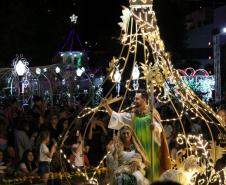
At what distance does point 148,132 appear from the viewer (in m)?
7.14

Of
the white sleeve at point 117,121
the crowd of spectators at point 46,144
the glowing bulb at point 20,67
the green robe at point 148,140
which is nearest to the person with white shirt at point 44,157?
the crowd of spectators at point 46,144

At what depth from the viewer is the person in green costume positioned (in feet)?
23.3

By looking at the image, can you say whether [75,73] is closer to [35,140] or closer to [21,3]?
[21,3]

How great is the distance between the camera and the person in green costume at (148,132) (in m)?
7.10

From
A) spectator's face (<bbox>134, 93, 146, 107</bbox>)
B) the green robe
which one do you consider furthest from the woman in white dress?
spectator's face (<bbox>134, 93, 146, 107</bbox>)

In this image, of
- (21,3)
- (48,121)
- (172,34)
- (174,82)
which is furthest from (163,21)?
(174,82)

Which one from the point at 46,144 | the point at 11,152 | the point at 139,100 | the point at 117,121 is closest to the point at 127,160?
the point at 117,121

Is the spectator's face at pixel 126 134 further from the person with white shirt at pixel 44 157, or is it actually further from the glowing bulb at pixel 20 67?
the glowing bulb at pixel 20 67

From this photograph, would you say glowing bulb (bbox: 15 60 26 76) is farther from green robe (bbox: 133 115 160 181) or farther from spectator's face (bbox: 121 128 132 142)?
spectator's face (bbox: 121 128 132 142)

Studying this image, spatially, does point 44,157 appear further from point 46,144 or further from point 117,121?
point 117,121

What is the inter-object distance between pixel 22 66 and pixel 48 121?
32.8ft

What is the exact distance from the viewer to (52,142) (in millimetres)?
10961

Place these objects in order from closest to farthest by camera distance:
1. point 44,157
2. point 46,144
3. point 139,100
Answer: point 139,100
point 44,157
point 46,144

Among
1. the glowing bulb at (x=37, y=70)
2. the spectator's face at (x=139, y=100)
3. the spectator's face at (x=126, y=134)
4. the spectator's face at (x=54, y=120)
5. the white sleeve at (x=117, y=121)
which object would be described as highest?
the glowing bulb at (x=37, y=70)
